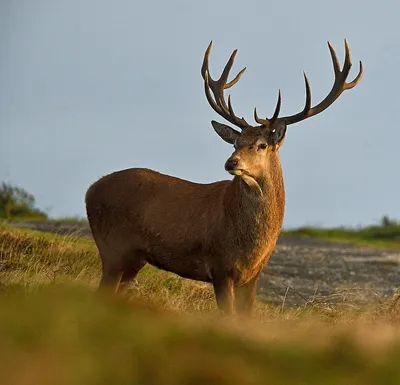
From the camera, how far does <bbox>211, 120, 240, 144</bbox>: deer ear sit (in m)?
8.62

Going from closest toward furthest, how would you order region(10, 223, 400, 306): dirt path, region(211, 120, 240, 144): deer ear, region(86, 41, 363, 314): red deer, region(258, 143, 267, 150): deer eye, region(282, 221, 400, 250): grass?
region(86, 41, 363, 314): red deer < region(258, 143, 267, 150): deer eye < region(211, 120, 240, 144): deer ear < region(10, 223, 400, 306): dirt path < region(282, 221, 400, 250): grass

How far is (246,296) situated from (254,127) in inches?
62.8

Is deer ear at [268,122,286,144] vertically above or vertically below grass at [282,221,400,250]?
above

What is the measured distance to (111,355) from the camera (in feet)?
7.78

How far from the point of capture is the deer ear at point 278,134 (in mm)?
8312

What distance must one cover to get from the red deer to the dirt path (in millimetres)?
3724

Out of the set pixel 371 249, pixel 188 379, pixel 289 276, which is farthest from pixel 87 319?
pixel 371 249

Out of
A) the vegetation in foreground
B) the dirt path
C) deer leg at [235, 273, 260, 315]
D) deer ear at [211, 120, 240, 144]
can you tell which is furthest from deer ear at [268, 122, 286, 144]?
the vegetation in foreground

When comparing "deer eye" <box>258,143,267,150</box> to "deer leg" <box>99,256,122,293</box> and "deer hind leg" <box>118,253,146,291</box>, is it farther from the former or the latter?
"deer leg" <box>99,256,122,293</box>

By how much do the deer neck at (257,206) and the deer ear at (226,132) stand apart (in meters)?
0.47

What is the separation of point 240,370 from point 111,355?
344mm

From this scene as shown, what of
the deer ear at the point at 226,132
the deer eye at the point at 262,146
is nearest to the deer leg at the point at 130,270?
the deer ear at the point at 226,132

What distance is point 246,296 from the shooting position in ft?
26.9

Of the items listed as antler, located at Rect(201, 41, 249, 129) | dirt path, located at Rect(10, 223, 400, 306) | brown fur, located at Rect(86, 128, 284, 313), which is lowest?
dirt path, located at Rect(10, 223, 400, 306)
